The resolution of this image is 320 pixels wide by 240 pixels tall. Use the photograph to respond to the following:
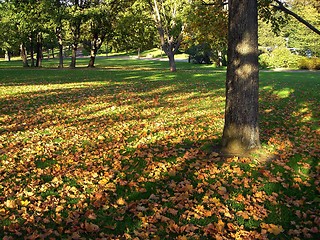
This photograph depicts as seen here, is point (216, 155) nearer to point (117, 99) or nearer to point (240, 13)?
point (240, 13)

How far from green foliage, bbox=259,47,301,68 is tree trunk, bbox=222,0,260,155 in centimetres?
2869

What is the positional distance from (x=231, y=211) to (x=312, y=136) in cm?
425

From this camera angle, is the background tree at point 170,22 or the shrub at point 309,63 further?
the shrub at point 309,63

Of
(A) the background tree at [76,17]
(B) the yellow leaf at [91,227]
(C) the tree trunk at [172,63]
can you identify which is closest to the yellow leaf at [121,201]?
(B) the yellow leaf at [91,227]

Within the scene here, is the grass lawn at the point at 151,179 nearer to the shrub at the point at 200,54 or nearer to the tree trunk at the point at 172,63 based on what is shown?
the tree trunk at the point at 172,63

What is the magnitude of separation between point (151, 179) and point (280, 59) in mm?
30379

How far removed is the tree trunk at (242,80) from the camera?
5031 millimetres

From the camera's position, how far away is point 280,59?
102ft

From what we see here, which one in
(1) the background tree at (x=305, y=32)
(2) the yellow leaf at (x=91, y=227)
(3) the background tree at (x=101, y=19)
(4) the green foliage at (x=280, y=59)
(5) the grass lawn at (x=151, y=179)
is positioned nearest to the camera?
(2) the yellow leaf at (x=91, y=227)

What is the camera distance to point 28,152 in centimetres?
582

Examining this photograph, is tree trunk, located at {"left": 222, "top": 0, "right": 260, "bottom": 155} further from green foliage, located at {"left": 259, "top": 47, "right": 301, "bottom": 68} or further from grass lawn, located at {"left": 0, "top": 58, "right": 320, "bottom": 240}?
green foliage, located at {"left": 259, "top": 47, "right": 301, "bottom": 68}

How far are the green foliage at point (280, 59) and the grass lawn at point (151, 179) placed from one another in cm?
2463

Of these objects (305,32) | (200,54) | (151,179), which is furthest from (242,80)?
(200,54)

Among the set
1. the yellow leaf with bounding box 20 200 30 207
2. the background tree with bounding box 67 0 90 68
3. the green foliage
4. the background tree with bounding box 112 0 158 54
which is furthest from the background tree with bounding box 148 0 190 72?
the yellow leaf with bounding box 20 200 30 207
